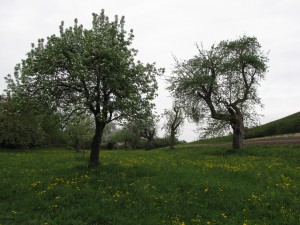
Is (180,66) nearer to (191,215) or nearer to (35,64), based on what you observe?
(35,64)

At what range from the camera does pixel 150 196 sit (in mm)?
15273

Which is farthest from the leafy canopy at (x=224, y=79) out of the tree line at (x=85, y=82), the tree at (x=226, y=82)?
the tree line at (x=85, y=82)

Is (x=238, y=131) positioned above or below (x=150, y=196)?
above

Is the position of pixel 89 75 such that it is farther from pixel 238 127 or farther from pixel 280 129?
pixel 280 129

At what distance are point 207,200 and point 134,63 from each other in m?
11.1

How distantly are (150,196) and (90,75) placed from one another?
874 centimetres

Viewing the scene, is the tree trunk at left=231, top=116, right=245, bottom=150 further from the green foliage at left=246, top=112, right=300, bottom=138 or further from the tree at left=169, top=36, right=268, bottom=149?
the green foliage at left=246, top=112, right=300, bottom=138

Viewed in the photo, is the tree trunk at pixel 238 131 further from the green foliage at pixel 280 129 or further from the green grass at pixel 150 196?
the green foliage at pixel 280 129

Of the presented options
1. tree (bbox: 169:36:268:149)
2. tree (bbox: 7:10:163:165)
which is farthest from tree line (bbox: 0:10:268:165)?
tree (bbox: 169:36:268:149)

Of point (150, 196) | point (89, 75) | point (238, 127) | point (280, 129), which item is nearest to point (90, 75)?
point (89, 75)

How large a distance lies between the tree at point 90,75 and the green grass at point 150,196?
446 centimetres

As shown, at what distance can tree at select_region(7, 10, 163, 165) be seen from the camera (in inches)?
774

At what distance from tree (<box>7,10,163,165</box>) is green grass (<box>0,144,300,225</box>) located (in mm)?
4461

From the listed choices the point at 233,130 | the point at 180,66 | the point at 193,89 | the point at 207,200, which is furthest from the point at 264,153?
the point at 207,200
